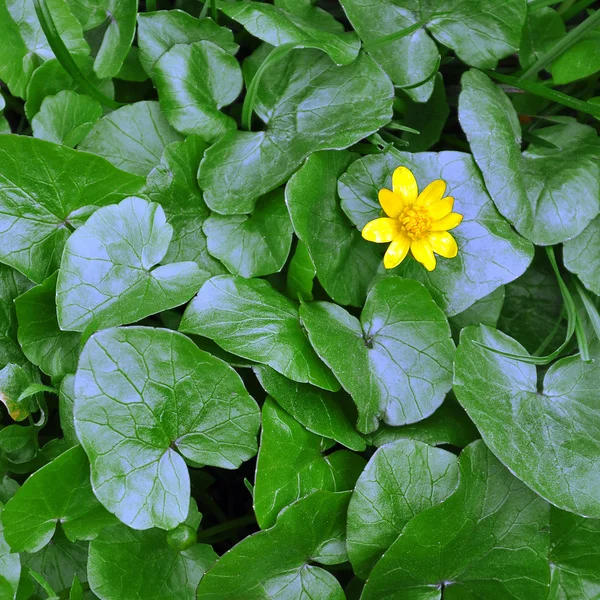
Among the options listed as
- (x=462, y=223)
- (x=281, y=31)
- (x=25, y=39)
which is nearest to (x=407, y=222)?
(x=462, y=223)

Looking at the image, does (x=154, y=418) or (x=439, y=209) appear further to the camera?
(x=439, y=209)

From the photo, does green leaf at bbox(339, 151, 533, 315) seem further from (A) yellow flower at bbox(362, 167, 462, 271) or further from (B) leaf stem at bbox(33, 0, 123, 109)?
(B) leaf stem at bbox(33, 0, 123, 109)

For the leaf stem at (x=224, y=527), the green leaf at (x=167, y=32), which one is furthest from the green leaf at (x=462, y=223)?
the leaf stem at (x=224, y=527)

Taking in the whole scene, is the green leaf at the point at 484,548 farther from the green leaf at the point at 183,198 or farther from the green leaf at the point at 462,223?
the green leaf at the point at 183,198

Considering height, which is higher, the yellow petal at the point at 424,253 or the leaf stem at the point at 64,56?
the leaf stem at the point at 64,56

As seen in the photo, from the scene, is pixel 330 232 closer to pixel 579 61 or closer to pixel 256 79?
pixel 256 79

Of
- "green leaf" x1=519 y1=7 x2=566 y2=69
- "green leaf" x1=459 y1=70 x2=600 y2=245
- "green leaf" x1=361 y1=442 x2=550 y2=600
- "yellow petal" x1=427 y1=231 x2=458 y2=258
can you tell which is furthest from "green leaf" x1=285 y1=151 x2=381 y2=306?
"green leaf" x1=519 y1=7 x2=566 y2=69
